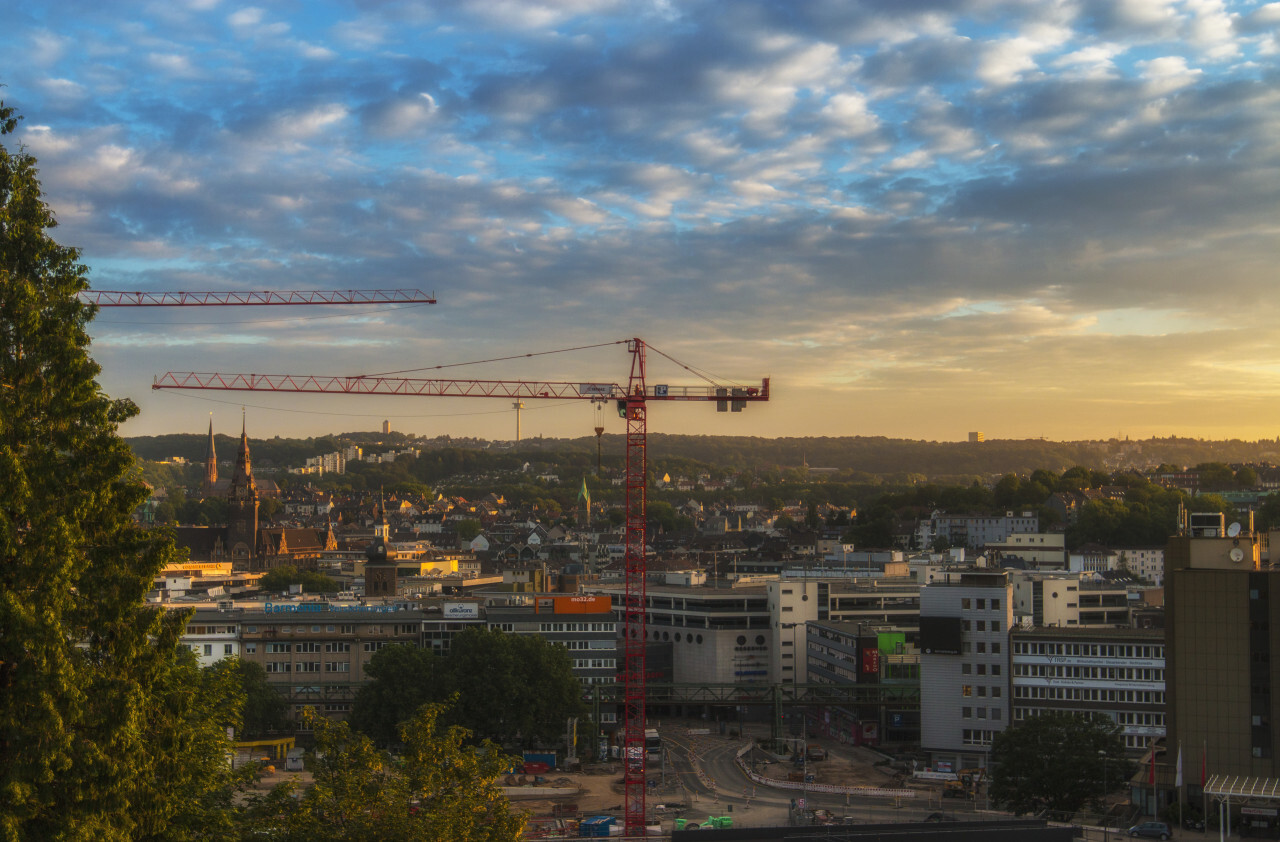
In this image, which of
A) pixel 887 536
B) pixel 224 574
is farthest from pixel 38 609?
pixel 887 536

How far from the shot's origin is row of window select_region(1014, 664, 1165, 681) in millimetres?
54688

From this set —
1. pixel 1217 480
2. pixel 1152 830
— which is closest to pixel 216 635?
pixel 1152 830

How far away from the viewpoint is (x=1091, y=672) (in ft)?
182

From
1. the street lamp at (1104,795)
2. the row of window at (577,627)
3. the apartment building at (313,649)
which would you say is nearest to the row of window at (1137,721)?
the street lamp at (1104,795)

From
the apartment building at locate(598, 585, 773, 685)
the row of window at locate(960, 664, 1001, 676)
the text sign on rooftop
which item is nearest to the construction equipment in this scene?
the row of window at locate(960, 664, 1001, 676)

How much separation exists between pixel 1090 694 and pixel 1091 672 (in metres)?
0.94

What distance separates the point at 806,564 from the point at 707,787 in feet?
199

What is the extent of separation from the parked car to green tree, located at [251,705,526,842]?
94.5 feet

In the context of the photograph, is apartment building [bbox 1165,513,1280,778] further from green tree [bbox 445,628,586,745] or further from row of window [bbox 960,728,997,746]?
green tree [bbox 445,628,586,745]

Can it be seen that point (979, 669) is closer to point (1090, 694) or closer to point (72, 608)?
point (1090, 694)

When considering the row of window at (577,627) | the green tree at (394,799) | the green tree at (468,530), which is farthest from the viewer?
the green tree at (468,530)

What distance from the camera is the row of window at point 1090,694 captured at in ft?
180

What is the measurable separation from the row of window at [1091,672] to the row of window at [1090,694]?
20.1 inches

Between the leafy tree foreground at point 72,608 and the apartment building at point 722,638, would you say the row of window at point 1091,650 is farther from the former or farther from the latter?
the leafy tree foreground at point 72,608
